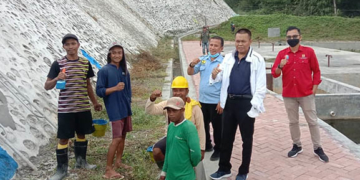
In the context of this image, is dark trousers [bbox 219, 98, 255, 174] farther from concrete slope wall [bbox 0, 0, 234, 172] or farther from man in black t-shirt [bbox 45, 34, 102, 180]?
concrete slope wall [bbox 0, 0, 234, 172]

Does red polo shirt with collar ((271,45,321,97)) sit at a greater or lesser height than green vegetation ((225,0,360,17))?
lesser

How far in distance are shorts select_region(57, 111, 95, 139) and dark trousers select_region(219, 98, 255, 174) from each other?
1.71 meters

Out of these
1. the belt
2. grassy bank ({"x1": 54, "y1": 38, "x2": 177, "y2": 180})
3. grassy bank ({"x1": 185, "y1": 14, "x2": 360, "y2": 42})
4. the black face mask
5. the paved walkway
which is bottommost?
the paved walkway

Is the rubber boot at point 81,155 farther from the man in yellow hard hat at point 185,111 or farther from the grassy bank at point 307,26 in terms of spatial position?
the grassy bank at point 307,26

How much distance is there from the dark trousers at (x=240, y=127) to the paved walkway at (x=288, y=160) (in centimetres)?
33

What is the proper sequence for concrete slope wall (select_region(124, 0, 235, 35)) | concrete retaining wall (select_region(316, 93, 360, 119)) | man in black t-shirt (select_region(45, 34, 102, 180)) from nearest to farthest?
man in black t-shirt (select_region(45, 34, 102, 180)), concrete retaining wall (select_region(316, 93, 360, 119)), concrete slope wall (select_region(124, 0, 235, 35))

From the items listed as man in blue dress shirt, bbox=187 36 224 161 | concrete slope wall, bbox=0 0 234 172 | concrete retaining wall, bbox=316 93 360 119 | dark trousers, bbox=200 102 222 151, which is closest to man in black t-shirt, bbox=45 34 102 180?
concrete slope wall, bbox=0 0 234 172

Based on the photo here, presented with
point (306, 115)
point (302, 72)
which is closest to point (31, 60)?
point (302, 72)

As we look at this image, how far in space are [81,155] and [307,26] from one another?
36266 mm

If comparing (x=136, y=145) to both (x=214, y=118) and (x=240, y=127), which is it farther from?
(x=240, y=127)

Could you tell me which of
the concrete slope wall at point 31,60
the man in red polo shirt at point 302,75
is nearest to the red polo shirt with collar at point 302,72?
the man in red polo shirt at point 302,75

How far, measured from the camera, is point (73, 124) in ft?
14.2

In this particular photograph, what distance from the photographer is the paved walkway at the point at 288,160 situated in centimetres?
434

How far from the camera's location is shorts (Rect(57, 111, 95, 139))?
13.8 feet
